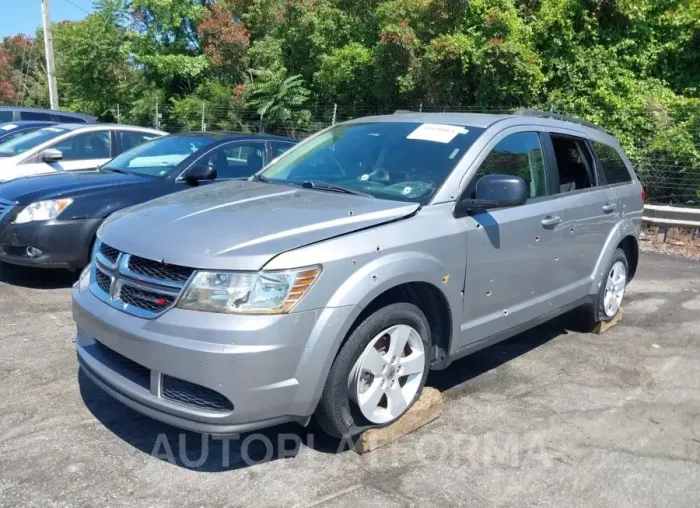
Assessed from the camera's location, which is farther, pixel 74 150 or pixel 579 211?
pixel 74 150

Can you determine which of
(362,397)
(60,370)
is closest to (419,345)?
(362,397)

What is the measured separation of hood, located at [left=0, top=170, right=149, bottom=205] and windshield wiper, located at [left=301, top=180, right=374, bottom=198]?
293 centimetres

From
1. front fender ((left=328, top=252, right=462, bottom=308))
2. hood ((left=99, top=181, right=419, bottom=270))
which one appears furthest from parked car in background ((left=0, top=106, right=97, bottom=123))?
front fender ((left=328, top=252, right=462, bottom=308))

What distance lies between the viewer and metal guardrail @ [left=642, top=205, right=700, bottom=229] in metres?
9.60

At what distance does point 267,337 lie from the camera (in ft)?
9.56

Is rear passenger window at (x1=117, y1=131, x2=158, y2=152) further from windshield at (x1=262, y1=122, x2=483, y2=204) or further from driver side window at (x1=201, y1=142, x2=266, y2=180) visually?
windshield at (x1=262, y1=122, x2=483, y2=204)

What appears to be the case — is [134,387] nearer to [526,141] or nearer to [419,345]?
[419,345]

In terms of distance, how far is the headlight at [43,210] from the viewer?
19.5 feet

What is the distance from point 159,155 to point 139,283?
13.8 ft

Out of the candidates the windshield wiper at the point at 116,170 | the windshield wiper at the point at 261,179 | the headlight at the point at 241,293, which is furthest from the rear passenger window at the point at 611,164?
the windshield wiper at the point at 116,170

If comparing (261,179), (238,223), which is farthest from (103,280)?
(261,179)

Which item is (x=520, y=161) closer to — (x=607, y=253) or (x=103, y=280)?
(x=607, y=253)

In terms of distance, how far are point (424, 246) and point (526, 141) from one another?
1.49 meters

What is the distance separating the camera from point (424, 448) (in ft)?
11.6
